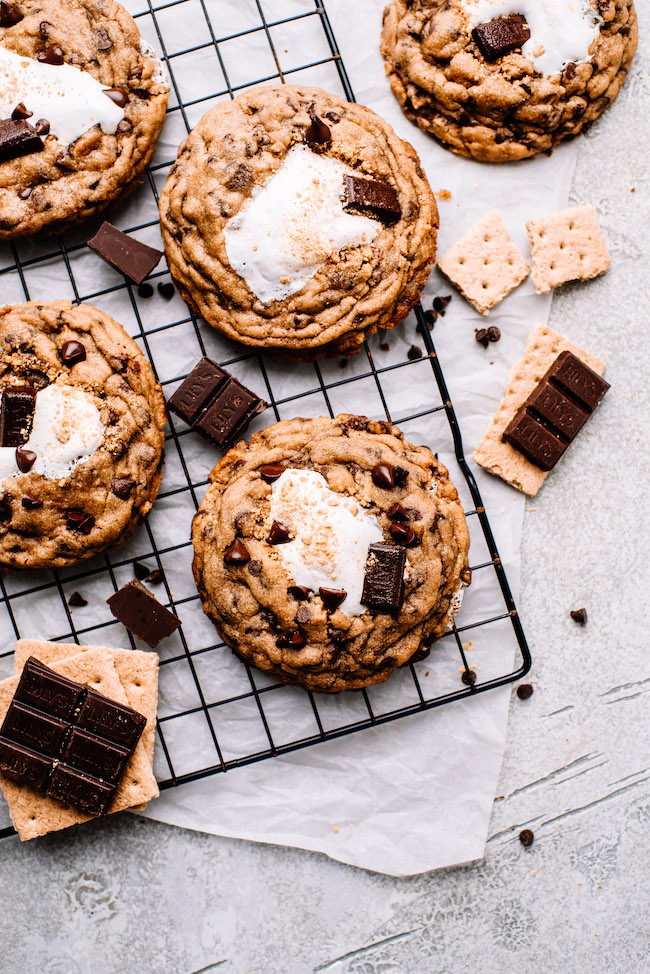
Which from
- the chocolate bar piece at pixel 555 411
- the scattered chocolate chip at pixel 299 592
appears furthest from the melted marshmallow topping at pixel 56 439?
the chocolate bar piece at pixel 555 411

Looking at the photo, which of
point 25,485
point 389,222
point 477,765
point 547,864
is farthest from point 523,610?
point 25,485

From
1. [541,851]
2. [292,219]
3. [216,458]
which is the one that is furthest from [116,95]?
[541,851]

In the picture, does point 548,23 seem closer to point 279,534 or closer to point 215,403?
point 215,403

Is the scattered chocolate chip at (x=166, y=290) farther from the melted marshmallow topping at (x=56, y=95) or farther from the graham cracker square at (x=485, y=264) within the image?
the graham cracker square at (x=485, y=264)

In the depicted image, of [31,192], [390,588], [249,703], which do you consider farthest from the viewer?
[249,703]

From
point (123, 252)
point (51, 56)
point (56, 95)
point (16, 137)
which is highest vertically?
point (51, 56)

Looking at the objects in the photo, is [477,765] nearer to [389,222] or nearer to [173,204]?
[389,222]
